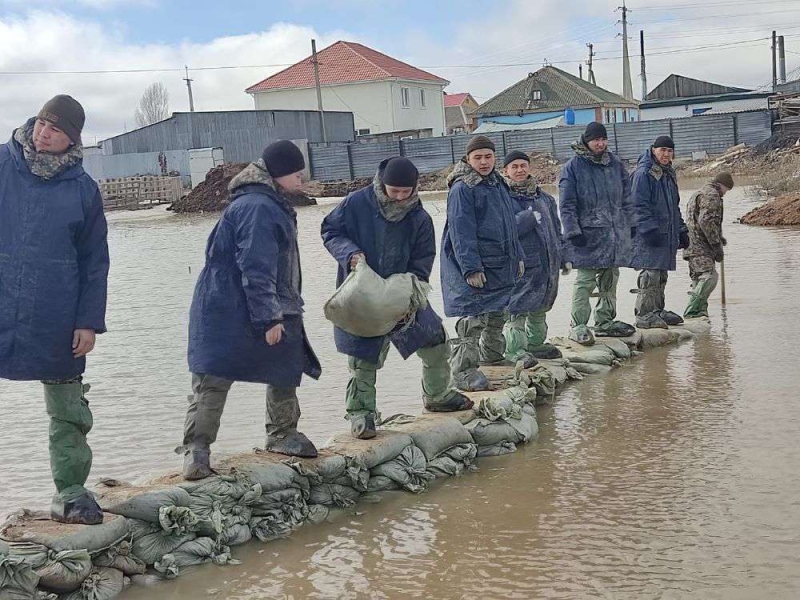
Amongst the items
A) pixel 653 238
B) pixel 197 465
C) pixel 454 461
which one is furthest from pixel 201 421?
pixel 653 238

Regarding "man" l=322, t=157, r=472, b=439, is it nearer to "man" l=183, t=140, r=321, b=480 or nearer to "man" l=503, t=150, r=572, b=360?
"man" l=183, t=140, r=321, b=480

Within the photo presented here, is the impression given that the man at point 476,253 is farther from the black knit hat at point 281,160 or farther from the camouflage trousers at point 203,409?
the camouflage trousers at point 203,409

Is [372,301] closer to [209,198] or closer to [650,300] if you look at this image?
[650,300]

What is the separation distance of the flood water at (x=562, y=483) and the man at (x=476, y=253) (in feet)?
2.20

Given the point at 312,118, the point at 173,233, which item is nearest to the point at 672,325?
the point at 173,233

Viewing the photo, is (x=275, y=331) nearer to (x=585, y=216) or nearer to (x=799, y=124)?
(x=585, y=216)

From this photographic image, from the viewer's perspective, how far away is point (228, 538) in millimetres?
4574

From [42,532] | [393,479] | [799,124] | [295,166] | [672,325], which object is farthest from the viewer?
[799,124]

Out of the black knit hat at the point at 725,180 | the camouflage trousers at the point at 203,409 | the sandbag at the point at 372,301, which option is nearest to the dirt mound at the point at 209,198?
the black knit hat at the point at 725,180

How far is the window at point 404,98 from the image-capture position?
57.0 m

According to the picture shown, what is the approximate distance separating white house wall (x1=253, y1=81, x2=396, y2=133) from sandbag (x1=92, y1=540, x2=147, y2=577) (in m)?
52.8

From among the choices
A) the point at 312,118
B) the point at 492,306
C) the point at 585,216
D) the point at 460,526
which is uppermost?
the point at 312,118

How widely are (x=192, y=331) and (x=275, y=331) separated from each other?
421 mm

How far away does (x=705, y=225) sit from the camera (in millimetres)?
9680
